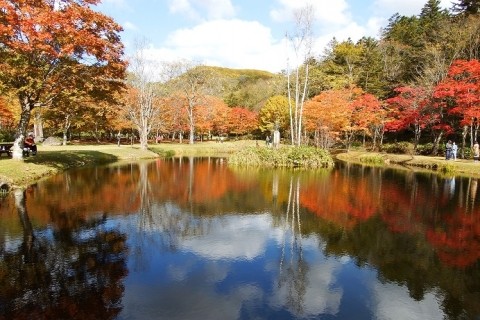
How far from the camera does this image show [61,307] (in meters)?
6.70

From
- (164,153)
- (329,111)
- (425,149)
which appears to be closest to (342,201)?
(329,111)

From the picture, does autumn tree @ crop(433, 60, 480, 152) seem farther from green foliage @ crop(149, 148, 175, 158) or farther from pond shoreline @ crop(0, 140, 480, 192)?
green foliage @ crop(149, 148, 175, 158)

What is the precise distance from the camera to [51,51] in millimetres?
19922

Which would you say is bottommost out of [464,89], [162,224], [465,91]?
[162,224]

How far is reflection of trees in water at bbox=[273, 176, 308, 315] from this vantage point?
7.50 meters

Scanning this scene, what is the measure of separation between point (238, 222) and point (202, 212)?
6.17ft

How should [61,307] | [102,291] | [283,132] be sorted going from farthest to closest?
1. [283,132]
2. [102,291]
3. [61,307]

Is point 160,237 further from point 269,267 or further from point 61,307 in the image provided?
point 61,307

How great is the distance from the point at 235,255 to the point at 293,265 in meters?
1.59

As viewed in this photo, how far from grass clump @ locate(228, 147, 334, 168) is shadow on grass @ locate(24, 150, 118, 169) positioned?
12495mm

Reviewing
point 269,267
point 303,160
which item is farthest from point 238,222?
point 303,160

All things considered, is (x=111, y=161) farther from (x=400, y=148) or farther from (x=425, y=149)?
(x=425, y=149)

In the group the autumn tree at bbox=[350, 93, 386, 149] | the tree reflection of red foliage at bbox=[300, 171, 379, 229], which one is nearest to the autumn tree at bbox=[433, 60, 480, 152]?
the autumn tree at bbox=[350, 93, 386, 149]

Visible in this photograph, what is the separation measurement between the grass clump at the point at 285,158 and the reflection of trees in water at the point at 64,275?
72.4 feet
